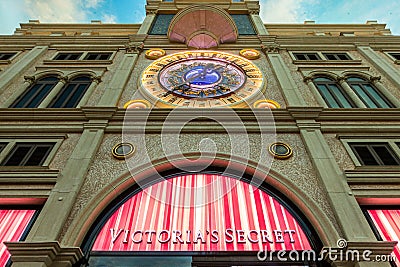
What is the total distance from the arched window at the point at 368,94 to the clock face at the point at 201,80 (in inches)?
116

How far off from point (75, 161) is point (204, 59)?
19.9 feet

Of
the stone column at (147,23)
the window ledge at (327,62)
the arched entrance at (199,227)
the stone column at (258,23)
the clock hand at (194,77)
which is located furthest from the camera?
the stone column at (147,23)

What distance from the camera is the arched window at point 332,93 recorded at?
27.5ft

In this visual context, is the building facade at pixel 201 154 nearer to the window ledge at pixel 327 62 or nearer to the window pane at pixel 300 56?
the window ledge at pixel 327 62

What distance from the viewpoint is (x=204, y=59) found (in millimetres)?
10578

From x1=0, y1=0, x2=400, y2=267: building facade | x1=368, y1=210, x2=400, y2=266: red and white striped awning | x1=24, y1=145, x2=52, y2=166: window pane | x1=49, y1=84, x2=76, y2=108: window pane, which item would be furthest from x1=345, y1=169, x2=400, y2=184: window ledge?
x1=49, y1=84, x2=76, y2=108: window pane

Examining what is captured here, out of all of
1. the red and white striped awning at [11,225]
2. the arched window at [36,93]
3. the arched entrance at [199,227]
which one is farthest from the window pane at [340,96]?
the arched window at [36,93]

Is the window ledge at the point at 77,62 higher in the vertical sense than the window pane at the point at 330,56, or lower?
lower

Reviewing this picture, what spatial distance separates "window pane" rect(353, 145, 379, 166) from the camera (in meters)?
6.37

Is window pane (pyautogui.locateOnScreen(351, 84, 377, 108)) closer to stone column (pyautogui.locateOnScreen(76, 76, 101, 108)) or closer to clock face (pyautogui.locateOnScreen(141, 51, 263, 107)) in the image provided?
clock face (pyautogui.locateOnScreen(141, 51, 263, 107))

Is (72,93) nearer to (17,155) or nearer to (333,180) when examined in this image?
(17,155)

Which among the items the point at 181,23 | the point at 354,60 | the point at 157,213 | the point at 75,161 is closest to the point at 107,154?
the point at 75,161

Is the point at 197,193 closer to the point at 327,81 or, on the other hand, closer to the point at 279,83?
the point at 279,83

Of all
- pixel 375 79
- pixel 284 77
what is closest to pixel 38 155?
pixel 284 77
